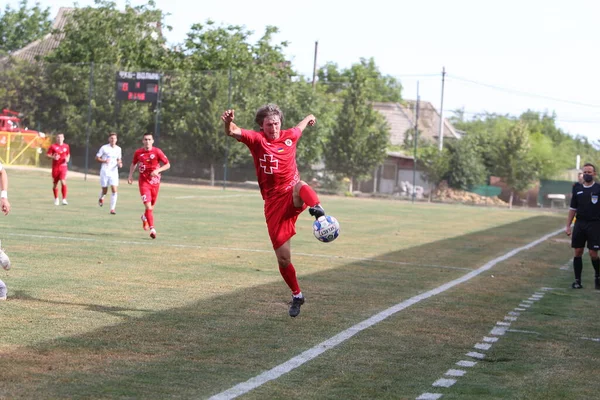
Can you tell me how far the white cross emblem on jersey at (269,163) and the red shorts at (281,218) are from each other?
29cm

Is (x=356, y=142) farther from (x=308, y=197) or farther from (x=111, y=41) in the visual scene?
(x=308, y=197)

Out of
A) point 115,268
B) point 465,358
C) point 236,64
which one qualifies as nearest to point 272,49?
point 236,64

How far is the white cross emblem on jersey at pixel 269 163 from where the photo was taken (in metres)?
9.59

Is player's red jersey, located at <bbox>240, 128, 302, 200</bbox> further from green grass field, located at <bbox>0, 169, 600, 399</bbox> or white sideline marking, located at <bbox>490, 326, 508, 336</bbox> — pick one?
white sideline marking, located at <bbox>490, 326, 508, 336</bbox>

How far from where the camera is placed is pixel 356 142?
5359 cm

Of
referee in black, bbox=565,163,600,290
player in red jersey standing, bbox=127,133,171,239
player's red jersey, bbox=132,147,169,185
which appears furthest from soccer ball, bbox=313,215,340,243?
player's red jersey, bbox=132,147,169,185

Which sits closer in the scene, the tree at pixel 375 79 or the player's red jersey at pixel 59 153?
the player's red jersey at pixel 59 153

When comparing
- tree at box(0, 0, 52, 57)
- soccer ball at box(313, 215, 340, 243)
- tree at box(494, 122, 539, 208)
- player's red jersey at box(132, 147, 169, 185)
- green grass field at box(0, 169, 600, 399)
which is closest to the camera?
green grass field at box(0, 169, 600, 399)

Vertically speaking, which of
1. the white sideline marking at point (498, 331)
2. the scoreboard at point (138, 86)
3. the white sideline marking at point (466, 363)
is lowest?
the white sideline marking at point (498, 331)

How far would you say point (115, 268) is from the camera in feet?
42.8

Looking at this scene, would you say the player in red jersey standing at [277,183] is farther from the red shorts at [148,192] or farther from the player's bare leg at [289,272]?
the red shorts at [148,192]

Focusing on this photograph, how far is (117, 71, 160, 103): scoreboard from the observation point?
158 ft

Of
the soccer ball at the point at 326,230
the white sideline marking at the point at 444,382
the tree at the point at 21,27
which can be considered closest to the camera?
the white sideline marking at the point at 444,382

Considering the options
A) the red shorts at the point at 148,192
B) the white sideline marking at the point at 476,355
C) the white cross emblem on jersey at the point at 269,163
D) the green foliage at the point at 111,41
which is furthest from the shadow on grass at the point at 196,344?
the green foliage at the point at 111,41
